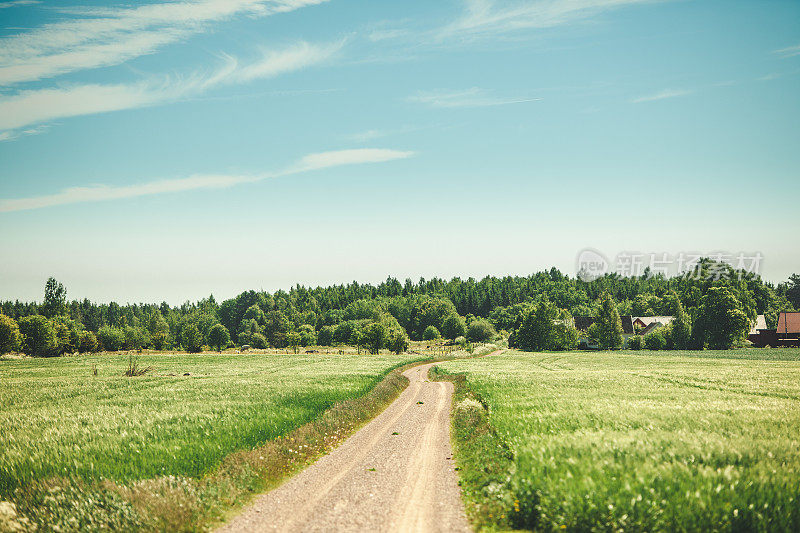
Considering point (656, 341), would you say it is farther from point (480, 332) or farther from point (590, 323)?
point (480, 332)

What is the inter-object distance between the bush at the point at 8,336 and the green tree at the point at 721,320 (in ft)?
491

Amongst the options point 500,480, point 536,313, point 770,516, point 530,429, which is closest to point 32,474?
point 500,480

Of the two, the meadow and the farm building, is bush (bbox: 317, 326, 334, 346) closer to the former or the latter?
the farm building

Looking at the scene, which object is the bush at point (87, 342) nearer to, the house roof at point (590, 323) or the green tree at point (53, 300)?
the green tree at point (53, 300)

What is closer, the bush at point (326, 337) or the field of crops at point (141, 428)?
the field of crops at point (141, 428)

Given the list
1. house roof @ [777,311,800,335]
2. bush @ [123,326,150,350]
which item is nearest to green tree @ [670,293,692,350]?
house roof @ [777,311,800,335]

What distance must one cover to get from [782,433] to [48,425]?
27.1 m

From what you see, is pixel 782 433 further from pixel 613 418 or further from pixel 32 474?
pixel 32 474

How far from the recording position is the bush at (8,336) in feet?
308

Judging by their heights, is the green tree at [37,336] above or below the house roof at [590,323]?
below

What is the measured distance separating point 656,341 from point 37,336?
494ft

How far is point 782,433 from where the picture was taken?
1262 centimetres

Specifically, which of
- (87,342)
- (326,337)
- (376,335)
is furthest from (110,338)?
(376,335)

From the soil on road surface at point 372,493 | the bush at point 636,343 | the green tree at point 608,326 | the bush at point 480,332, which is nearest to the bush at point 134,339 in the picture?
the bush at point 480,332
